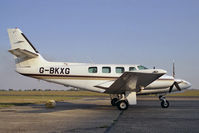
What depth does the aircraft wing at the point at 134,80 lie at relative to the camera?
12.6 meters

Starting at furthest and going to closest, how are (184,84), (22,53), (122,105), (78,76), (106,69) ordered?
(184,84) → (106,69) → (78,76) → (22,53) → (122,105)

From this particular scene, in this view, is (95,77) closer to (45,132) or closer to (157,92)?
(157,92)

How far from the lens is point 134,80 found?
13.5 m

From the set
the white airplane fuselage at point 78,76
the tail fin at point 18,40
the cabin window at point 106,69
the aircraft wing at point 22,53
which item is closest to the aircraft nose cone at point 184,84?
the white airplane fuselage at point 78,76

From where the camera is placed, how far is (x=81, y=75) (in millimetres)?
15719

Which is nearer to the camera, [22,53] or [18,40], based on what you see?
[22,53]

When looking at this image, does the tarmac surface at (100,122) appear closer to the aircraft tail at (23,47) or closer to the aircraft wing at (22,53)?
the aircraft wing at (22,53)

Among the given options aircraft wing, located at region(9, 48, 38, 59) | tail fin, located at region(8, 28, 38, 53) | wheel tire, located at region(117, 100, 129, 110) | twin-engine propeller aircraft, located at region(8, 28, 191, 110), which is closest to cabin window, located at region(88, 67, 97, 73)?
twin-engine propeller aircraft, located at region(8, 28, 191, 110)

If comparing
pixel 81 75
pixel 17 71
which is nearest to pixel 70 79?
pixel 81 75

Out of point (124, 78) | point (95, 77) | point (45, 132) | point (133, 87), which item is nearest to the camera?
point (45, 132)

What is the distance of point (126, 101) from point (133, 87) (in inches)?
43.1

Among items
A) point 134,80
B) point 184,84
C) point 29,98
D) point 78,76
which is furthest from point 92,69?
point 29,98

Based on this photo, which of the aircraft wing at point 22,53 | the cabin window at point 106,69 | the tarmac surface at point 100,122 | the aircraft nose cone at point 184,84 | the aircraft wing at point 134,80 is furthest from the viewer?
the aircraft nose cone at point 184,84

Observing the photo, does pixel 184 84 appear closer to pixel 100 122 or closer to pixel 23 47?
pixel 100 122
